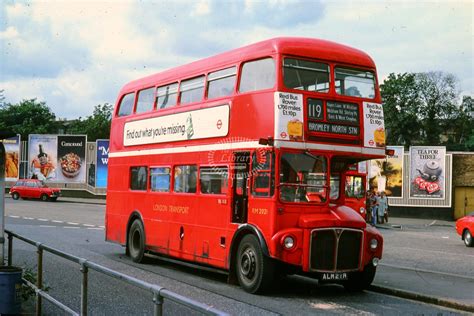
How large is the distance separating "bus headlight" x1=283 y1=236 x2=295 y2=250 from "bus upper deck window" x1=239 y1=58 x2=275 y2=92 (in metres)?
2.61

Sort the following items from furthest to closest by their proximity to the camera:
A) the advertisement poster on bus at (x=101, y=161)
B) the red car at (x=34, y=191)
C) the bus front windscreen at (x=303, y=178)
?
the advertisement poster on bus at (x=101, y=161) < the red car at (x=34, y=191) < the bus front windscreen at (x=303, y=178)

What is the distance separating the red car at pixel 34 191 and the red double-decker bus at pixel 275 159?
38663 mm

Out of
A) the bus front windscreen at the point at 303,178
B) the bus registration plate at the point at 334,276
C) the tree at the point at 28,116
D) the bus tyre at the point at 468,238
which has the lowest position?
the bus tyre at the point at 468,238

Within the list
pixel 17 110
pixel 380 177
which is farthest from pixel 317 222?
pixel 17 110

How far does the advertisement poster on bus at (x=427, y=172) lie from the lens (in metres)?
45.2

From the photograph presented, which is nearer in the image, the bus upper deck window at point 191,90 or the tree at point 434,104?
the bus upper deck window at point 191,90

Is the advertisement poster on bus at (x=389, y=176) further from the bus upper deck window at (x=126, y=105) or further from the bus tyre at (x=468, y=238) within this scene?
the bus upper deck window at (x=126, y=105)

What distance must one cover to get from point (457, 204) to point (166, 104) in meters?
35.6

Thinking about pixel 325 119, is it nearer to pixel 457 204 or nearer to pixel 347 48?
pixel 347 48

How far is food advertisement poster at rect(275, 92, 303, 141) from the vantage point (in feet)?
36.3

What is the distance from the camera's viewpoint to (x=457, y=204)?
1821 inches

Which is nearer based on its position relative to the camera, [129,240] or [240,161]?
[240,161]

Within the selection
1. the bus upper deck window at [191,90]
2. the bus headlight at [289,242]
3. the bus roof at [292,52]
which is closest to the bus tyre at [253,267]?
the bus headlight at [289,242]

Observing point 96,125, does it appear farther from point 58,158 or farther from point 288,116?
point 288,116
